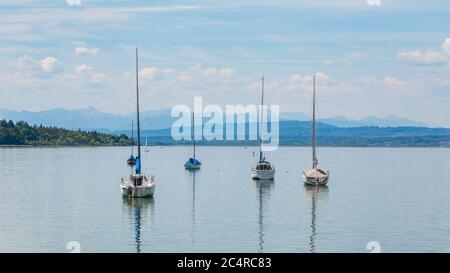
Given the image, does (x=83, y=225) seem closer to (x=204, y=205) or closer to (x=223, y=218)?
(x=223, y=218)

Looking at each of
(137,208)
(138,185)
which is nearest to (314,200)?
(138,185)

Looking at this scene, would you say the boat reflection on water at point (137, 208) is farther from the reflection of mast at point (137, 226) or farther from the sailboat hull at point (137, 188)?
the sailboat hull at point (137, 188)

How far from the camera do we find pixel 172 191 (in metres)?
105

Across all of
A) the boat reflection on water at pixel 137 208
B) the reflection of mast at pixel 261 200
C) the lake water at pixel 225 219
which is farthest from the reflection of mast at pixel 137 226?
the reflection of mast at pixel 261 200

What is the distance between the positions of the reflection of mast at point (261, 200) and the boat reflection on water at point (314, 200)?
3.78m

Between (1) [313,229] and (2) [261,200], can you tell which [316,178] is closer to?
(2) [261,200]

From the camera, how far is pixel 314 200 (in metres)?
90.2

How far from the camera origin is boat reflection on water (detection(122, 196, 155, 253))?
59.8 meters

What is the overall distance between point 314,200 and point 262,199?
22.5ft

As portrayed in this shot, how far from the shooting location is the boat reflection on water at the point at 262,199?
2125 inches
